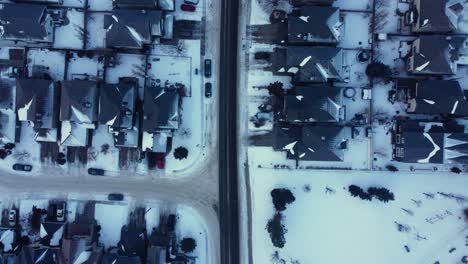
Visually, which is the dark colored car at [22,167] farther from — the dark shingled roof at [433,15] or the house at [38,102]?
the dark shingled roof at [433,15]

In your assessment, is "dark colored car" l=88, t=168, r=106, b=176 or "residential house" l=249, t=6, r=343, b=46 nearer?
"residential house" l=249, t=6, r=343, b=46

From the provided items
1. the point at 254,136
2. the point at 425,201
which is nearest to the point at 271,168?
the point at 254,136

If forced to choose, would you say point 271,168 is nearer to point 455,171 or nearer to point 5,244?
point 455,171

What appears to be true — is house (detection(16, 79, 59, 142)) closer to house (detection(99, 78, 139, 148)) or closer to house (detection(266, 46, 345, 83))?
house (detection(99, 78, 139, 148))

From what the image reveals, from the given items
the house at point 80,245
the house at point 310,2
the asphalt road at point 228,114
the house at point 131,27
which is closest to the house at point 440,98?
the house at point 310,2

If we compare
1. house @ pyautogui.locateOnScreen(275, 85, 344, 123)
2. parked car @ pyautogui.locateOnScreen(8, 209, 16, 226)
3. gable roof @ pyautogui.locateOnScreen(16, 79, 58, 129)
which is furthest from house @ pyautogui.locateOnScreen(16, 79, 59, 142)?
house @ pyautogui.locateOnScreen(275, 85, 344, 123)

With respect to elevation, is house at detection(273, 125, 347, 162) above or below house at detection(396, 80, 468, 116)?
below

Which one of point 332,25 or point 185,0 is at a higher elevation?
point 185,0
